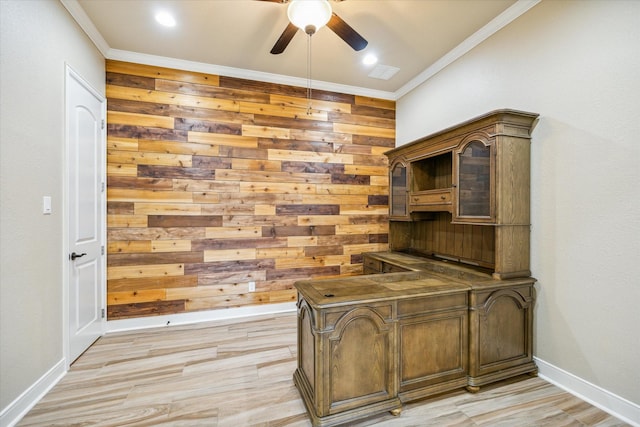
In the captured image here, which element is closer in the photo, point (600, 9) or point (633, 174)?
point (633, 174)

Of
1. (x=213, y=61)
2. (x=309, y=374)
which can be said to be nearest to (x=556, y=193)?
(x=309, y=374)

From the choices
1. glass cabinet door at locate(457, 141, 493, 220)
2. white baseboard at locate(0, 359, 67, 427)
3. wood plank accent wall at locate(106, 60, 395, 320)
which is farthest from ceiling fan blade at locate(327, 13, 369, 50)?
white baseboard at locate(0, 359, 67, 427)

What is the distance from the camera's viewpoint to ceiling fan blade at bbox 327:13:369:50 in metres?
1.87

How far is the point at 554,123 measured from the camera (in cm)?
213

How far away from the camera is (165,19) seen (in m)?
2.50

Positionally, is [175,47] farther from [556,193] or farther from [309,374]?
[556,193]

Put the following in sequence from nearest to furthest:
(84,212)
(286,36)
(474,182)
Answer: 1. (286,36)
2. (474,182)
3. (84,212)

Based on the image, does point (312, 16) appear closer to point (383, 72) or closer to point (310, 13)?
point (310, 13)

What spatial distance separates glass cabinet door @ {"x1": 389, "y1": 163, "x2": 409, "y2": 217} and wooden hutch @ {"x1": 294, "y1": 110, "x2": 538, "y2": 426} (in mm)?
457

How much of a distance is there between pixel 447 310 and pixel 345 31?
2.14m

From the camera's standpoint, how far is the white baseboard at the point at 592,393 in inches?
68.0

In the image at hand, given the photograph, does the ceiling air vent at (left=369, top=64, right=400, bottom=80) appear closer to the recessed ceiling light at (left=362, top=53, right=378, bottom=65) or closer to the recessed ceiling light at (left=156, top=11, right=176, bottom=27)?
the recessed ceiling light at (left=362, top=53, right=378, bottom=65)

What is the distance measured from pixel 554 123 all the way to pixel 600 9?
737 millimetres

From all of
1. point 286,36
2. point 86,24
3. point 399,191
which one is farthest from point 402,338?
point 86,24
